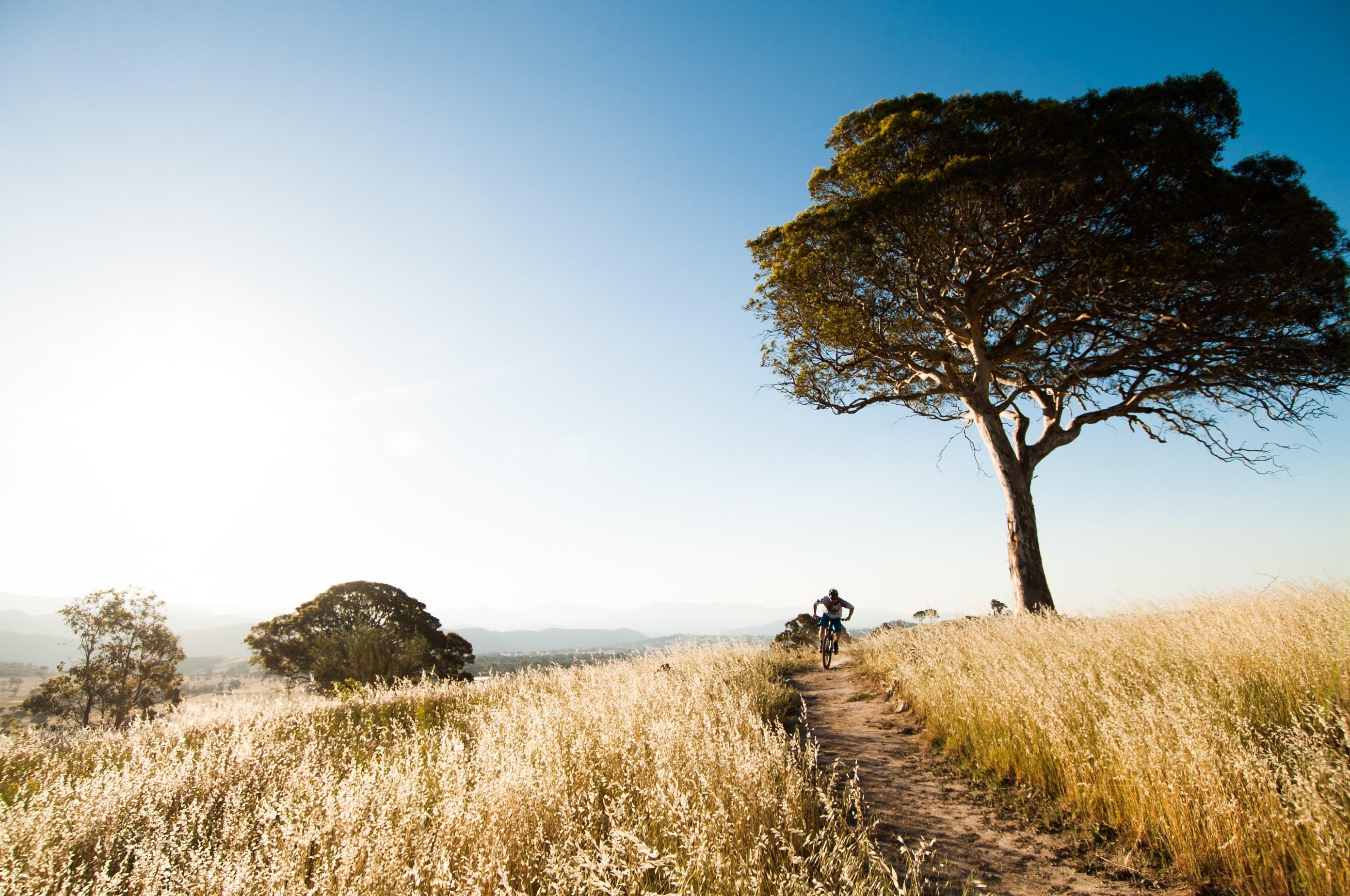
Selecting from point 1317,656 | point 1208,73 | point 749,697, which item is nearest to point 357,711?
point 749,697

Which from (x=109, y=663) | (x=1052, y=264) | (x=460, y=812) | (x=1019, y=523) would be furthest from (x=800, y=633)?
(x=109, y=663)

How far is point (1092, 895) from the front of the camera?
3.41 metres

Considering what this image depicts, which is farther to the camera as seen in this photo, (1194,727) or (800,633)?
(800,633)

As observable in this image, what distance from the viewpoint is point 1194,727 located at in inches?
151

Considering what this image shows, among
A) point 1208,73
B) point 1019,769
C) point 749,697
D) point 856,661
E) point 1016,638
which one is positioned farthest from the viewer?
point 856,661

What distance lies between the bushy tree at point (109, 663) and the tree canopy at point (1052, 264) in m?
27.5

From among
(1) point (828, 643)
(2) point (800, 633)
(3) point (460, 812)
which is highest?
(3) point (460, 812)

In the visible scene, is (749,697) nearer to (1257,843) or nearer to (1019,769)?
(1019,769)

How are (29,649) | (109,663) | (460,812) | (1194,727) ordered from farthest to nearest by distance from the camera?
1. (29,649)
2. (109,663)
3. (1194,727)
4. (460,812)

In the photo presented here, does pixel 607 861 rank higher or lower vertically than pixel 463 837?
higher

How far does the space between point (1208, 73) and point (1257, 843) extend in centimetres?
1353

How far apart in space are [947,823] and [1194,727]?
2.05 metres

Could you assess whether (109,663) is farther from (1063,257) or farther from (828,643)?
(1063,257)

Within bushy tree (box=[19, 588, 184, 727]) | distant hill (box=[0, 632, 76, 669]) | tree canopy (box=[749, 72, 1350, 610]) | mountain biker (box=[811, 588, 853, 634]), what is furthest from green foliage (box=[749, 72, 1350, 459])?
distant hill (box=[0, 632, 76, 669])
